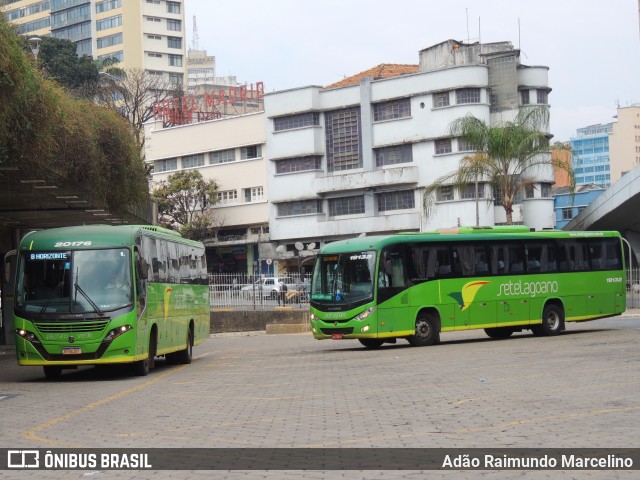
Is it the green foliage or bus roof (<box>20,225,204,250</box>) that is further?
bus roof (<box>20,225,204,250</box>)

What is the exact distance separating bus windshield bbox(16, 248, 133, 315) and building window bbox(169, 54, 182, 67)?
124m

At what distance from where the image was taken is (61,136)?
27.6m

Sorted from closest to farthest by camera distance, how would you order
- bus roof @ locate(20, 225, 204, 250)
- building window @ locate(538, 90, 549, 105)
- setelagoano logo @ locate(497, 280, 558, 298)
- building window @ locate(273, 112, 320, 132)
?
bus roof @ locate(20, 225, 204, 250), setelagoano logo @ locate(497, 280, 558, 298), building window @ locate(538, 90, 549, 105), building window @ locate(273, 112, 320, 132)

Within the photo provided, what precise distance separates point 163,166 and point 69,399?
77.9 m

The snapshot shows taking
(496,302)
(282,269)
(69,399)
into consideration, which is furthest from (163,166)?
(69,399)

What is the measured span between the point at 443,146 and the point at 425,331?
47.0 m

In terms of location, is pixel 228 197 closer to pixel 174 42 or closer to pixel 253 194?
pixel 253 194

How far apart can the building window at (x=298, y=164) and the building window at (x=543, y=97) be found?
16.3 meters

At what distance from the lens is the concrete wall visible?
48812 mm

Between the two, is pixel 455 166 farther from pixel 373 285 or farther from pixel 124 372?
pixel 124 372

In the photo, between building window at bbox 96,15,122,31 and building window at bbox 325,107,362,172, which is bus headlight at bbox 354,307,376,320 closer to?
building window at bbox 325,107,362,172

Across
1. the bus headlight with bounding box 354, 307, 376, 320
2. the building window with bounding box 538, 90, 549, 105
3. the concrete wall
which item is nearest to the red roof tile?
the building window with bounding box 538, 90, 549, 105

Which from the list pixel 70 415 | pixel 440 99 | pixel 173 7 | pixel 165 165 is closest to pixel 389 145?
pixel 440 99
